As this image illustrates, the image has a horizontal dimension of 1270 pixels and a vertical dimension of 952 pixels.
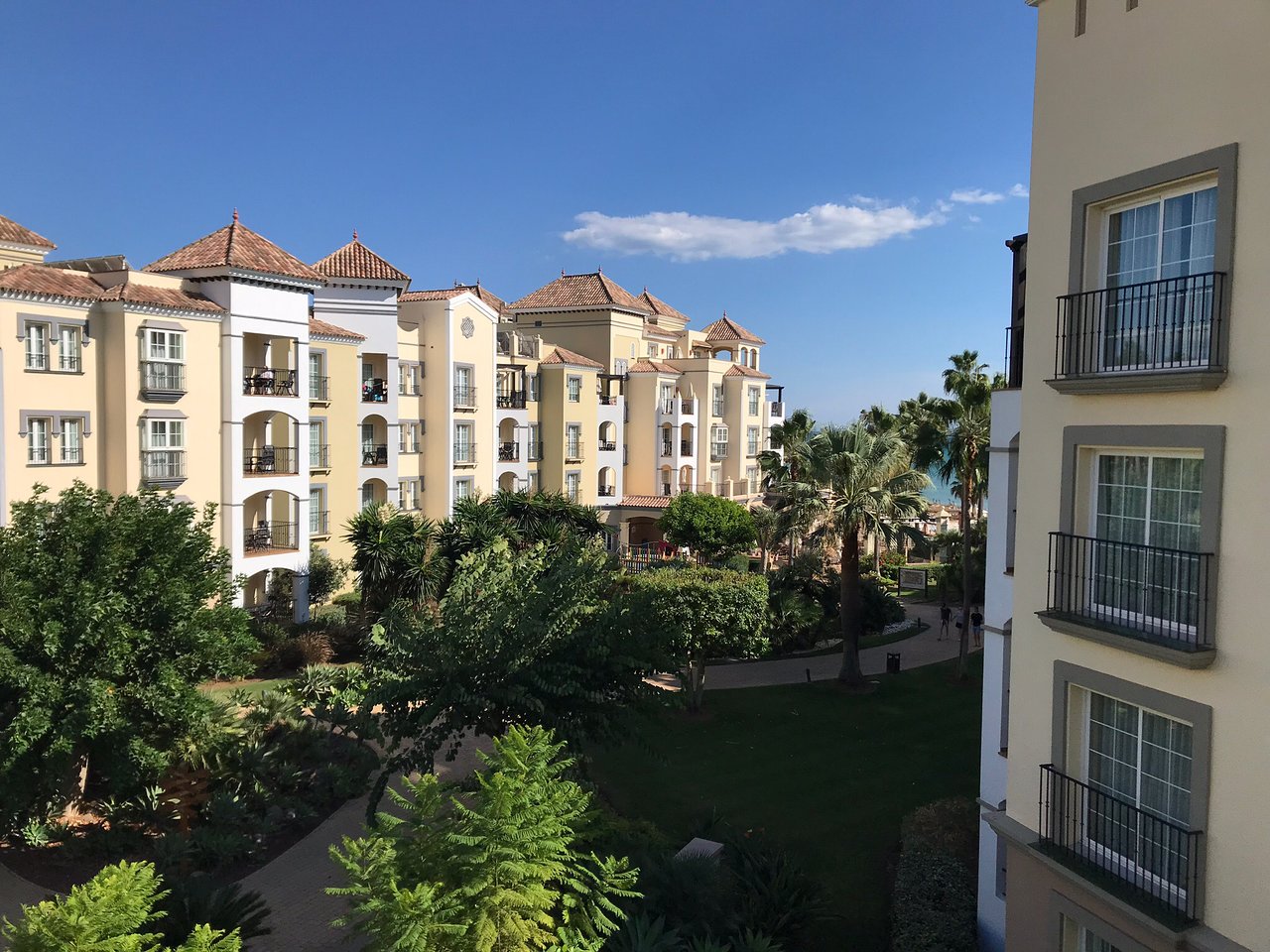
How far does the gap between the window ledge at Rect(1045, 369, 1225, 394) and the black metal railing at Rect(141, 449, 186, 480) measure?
89.8ft

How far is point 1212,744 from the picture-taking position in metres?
8.37

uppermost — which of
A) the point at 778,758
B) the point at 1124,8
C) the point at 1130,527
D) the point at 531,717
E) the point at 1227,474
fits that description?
the point at 1124,8

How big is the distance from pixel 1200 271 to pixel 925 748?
58.0ft

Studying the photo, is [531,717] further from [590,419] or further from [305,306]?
[590,419]

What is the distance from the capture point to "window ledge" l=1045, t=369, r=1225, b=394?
8.27m

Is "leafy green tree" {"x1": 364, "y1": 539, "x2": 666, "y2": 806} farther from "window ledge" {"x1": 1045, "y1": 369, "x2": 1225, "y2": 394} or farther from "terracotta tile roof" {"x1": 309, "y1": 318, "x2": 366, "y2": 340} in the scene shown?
"terracotta tile roof" {"x1": 309, "y1": 318, "x2": 366, "y2": 340}

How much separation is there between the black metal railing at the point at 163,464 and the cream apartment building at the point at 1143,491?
26.8 meters

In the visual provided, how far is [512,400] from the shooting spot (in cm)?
4734

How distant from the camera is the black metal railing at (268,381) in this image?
31891mm

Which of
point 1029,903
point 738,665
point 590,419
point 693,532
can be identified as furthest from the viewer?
point 590,419

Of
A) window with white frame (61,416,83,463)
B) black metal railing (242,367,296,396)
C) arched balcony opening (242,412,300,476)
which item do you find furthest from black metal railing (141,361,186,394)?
arched balcony opening (242,412,300,476)

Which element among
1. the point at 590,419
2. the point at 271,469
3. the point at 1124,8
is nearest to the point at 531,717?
the point at 1124,8

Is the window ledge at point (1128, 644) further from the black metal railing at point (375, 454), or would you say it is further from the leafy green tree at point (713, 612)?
the black metal railing at point (375, 454)

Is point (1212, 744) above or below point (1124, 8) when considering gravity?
below
